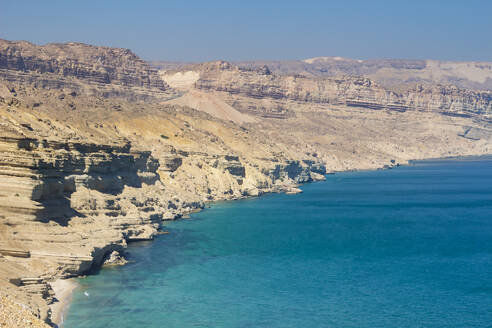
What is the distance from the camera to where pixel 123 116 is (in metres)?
142

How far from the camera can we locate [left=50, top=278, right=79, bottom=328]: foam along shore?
46.4 m

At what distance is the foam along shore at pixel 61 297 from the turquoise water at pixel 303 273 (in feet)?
1.99

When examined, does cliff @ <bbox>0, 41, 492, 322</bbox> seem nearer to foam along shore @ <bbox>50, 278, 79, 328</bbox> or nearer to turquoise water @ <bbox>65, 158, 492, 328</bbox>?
foam along shore @ <bbox>50, 278, 79, 328</bbox>

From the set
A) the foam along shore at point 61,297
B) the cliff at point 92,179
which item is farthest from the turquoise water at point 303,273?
the cliff at point 92,179

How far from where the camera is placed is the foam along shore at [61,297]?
152 feet

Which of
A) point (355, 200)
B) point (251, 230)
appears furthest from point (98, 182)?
point (355, 200)

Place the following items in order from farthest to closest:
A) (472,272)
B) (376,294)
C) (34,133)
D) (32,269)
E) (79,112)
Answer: (79,112), (34,133), (472,272), (376,294), (32,269)

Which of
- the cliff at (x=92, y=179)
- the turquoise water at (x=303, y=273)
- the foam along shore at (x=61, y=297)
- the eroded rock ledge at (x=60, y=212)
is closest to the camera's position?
the foam along shore at (x=61, y=297)

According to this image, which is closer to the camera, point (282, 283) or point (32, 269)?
point (32, 269)

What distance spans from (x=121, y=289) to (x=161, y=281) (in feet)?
14.4

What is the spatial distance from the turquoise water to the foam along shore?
1.99ft

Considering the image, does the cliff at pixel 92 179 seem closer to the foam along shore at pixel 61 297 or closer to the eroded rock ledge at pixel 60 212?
the eroded rock ledge at pixel 60 212

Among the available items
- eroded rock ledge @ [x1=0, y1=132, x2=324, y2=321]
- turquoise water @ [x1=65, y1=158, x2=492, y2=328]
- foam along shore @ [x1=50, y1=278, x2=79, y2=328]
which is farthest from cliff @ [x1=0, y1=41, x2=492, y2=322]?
turquoise water @ [x1=65, y1=158, x2=492, y2=328]

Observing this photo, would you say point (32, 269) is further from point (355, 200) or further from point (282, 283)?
point (355, 200)
